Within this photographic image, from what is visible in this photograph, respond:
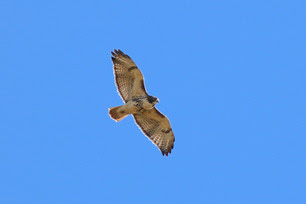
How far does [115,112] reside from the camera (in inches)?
678

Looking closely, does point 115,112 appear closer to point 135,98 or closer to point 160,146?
point 135,98

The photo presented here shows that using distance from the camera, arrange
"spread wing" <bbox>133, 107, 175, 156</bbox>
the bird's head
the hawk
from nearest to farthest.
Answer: the bird's head
the hawk
"spread wing" <bbox>133, 107, 175, 156</bbox>

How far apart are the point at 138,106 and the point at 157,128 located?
1.19 metres

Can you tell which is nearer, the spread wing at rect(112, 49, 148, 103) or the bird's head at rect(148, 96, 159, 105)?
the bird's head at rect(148, 96, 159, 105)

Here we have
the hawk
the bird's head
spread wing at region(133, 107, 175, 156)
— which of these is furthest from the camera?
spread wing at region(133, 107, 175, 156)

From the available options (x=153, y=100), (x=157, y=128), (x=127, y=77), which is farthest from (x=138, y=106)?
(x=157, y=128)

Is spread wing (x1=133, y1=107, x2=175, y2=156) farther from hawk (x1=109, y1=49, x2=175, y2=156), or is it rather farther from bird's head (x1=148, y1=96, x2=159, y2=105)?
bird's head (x1=148, y1=96, x2=159, y2=105)

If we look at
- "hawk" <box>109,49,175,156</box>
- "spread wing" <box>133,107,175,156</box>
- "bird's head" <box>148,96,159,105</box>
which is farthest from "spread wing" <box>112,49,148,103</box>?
"spread wing" <box>133,107,175,156</box>

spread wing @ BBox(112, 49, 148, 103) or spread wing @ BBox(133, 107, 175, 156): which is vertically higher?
spread wing @ BBox(112, 49, 148, 103)

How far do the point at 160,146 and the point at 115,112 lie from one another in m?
2.02

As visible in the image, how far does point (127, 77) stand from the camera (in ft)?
57.6

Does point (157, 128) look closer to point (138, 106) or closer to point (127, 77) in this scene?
point (138, 106)

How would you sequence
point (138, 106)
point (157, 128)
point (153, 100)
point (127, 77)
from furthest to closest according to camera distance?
point (157, 128) < point (127, 77) < point (138, 106) < point (153, 100)

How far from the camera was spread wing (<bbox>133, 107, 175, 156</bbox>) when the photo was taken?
17905mm
